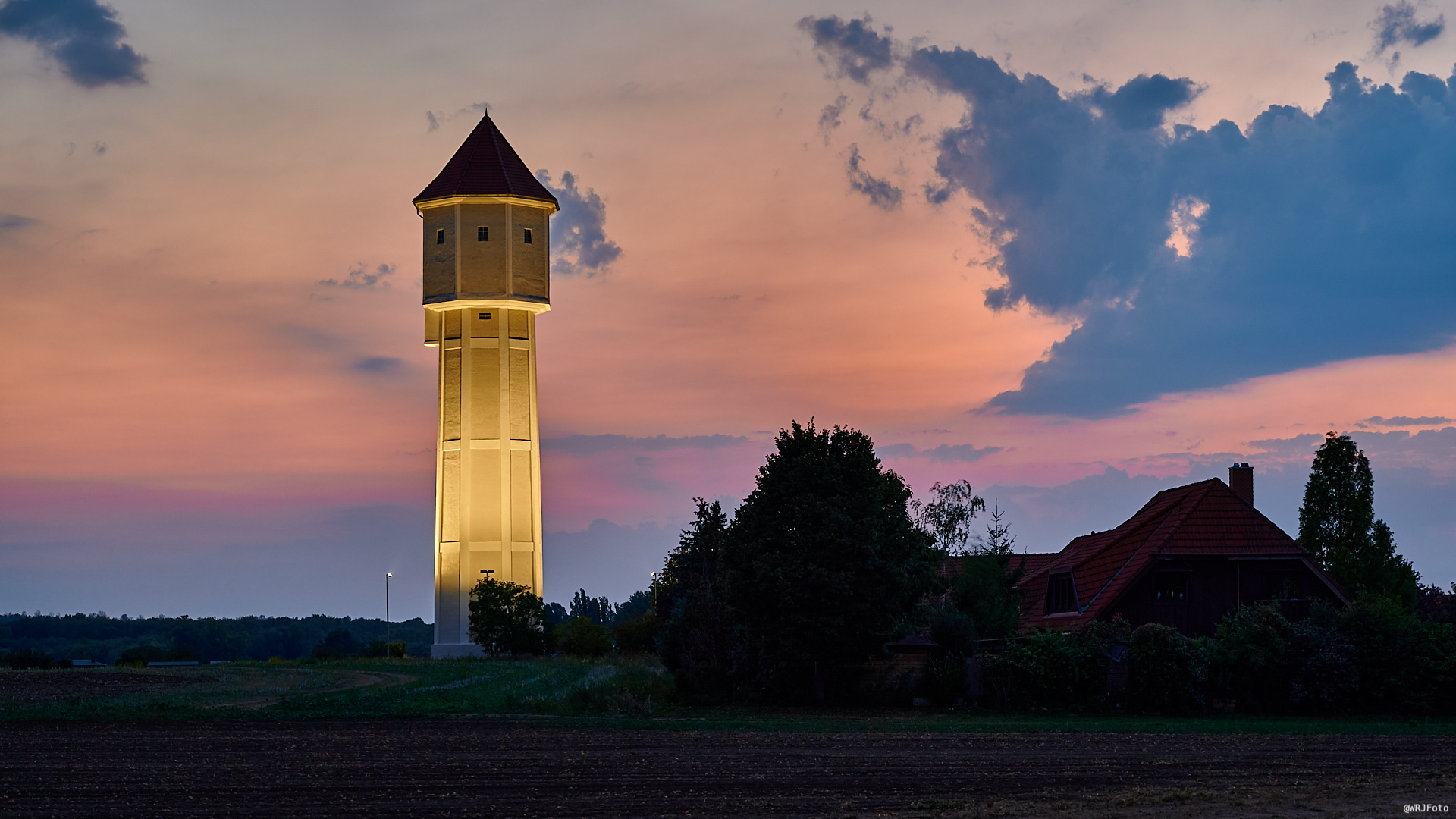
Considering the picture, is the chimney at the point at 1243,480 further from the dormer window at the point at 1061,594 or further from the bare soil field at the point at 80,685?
the bare soil field at the point at 80,685

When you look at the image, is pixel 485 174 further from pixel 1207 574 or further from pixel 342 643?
pixel 342 643

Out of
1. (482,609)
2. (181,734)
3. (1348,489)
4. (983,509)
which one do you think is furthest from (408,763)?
(482,609)

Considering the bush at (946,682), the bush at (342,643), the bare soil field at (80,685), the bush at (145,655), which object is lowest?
the bush at (946,682)

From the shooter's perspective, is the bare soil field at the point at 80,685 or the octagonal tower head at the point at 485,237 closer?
the bare soil field at the point at 80,685

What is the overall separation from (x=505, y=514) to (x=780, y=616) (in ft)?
114

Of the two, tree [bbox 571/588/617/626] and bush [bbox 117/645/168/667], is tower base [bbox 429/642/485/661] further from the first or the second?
tree [bbox 571/588/617/626]

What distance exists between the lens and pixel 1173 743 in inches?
1123

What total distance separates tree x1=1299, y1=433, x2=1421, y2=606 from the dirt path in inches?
1340

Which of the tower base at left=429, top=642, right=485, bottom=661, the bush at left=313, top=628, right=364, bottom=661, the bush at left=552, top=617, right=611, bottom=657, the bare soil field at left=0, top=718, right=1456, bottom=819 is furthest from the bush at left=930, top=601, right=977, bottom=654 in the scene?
the bush at left=313, top=628, right=364, bottom=661

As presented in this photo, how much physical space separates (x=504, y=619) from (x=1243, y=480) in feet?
113

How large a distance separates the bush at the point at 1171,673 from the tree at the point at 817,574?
6.46 m

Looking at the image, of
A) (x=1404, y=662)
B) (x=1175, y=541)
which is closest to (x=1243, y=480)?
(x=1175, y=541)

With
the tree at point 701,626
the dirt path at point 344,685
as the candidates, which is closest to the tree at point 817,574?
the tree at point 701,626

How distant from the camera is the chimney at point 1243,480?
185 ft
